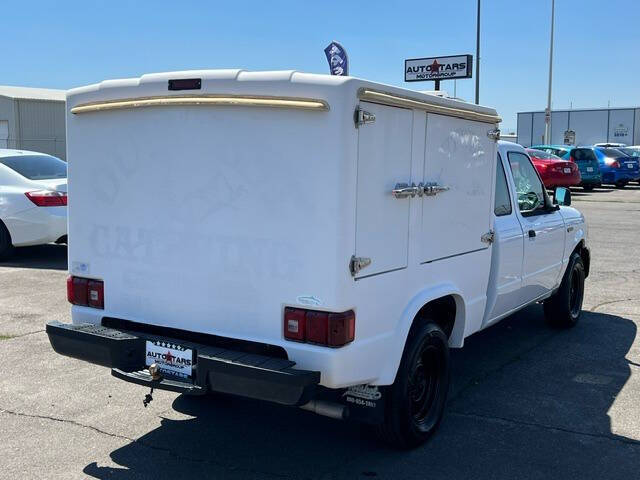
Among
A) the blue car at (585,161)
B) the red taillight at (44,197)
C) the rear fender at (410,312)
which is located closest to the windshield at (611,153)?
the blue car at (585,161)

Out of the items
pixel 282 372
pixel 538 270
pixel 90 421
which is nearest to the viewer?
pixel 282 372

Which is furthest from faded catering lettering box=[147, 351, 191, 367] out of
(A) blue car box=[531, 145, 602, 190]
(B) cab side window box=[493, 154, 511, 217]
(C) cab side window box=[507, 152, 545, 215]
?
(A) blue car box=[531, 145, 602, 190]

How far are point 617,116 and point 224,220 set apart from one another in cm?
5684

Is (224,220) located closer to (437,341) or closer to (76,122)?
(76,122)

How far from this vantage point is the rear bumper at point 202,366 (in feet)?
11.1

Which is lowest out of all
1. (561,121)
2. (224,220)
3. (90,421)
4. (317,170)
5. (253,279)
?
(90,421)

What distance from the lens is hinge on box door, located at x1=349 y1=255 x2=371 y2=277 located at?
3488 millimetres

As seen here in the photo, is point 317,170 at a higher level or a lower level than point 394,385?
higher

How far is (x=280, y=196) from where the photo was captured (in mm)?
3562

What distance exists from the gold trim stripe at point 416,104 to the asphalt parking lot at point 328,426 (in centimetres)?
198

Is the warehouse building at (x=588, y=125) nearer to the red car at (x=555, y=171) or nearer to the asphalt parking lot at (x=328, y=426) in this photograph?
the red car at (x=555, y=171)

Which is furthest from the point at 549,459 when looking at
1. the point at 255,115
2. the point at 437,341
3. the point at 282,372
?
the point at 255,115

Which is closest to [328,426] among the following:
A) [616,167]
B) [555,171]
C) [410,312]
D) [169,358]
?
[410,312]

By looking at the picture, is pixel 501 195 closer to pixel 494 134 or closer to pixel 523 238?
pixel 523 238
